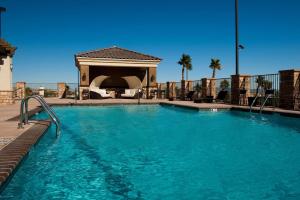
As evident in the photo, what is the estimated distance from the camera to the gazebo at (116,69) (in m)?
24.6

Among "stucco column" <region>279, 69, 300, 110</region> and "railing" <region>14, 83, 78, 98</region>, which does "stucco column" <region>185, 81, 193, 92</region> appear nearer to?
"stucco column" <region>279, 69, 300, 110</region>

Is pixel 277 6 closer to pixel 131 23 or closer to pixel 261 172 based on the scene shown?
pixel 131 23

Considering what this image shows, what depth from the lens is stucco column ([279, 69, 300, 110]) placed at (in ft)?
44.3

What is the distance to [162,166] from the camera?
5.50 metres

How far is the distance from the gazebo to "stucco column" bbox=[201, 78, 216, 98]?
21.2ft

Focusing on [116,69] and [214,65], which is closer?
[116,69]

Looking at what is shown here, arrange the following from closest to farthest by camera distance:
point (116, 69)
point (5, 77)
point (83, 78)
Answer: point (5, 77), point (83, 78), point (116, 69)

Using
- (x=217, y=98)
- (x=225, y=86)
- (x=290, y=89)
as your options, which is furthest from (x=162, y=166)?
(x=225, y=86)

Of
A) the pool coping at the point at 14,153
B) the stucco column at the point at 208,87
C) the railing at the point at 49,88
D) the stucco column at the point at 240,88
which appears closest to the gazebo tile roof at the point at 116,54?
the railing at the point at 49,88

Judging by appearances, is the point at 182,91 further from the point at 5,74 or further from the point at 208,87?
the point at 5,74

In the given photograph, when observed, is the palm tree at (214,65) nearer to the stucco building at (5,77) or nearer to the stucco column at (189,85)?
the stucco column at (189,85)

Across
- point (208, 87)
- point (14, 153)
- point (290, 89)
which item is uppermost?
point (208, 87)

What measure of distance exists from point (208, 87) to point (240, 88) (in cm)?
347

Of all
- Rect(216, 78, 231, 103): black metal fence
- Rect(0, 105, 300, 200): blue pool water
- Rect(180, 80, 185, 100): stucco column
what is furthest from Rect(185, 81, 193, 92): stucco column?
Rect(0, 105, 300, 200): blue pool water
